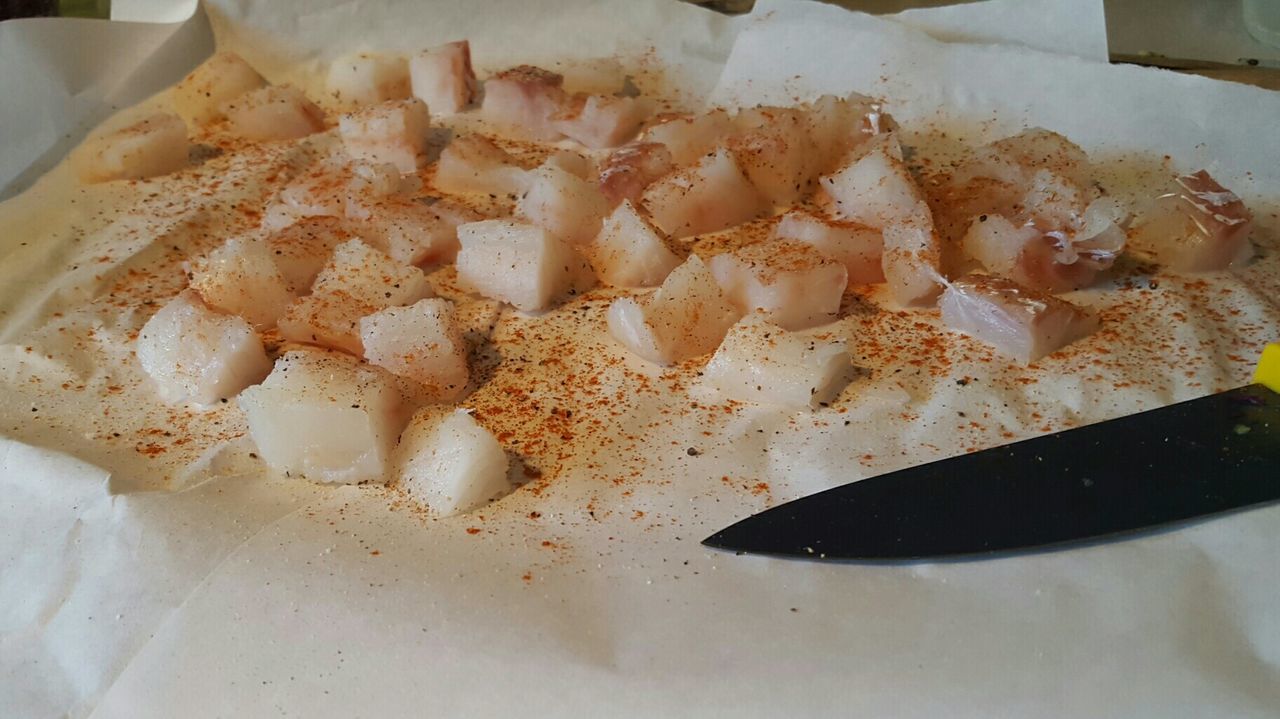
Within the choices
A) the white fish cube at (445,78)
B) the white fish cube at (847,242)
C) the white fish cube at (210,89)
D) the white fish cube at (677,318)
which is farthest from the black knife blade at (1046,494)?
the white fish cube at (210,89)

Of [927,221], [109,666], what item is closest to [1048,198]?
[927,221]

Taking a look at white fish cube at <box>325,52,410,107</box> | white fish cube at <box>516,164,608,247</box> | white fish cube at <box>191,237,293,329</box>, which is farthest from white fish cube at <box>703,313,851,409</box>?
white fish cube at <box>325,52,410,107</box>

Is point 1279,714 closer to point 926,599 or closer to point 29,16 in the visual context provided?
point 926,599

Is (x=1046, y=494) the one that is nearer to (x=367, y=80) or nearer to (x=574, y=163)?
(x=574, y=163)

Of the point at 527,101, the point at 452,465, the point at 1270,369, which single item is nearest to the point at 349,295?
the point at 452,465

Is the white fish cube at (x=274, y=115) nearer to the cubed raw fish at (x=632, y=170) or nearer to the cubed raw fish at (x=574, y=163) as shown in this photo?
the cubed raw fish at (x=574, y=163)
